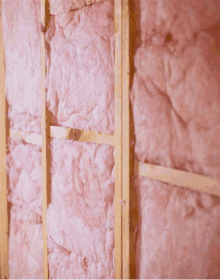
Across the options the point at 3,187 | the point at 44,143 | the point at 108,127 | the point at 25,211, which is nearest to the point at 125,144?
the point at 108,127

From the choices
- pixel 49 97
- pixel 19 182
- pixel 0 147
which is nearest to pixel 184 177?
pixel 49 97

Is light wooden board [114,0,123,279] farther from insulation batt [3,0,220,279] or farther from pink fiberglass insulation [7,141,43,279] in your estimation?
pink fiberglass insulation [7,141,43,279]

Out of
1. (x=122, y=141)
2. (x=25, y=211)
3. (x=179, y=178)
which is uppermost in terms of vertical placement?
(x=122, y=141)

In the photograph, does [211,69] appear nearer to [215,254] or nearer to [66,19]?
[215,254]

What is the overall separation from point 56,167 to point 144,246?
55 centimetres

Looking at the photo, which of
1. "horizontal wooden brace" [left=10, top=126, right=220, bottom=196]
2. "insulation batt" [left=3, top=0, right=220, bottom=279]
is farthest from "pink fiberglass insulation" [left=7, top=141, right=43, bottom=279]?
"horizontal wooden brace" [left=10, top=126, right=220, bottom=196]

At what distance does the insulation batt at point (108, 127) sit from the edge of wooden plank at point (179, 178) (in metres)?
0.02

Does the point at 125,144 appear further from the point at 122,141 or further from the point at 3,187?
the point at 3,187

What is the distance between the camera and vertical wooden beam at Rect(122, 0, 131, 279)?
0.95 metres

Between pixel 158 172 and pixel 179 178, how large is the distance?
8 centimetres

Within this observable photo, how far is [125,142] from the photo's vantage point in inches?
38.8

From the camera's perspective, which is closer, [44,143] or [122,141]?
[122,141]

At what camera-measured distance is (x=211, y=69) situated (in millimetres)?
771

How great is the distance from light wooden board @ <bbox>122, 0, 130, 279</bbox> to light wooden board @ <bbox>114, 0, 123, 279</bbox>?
0.04 ft
